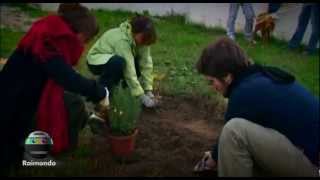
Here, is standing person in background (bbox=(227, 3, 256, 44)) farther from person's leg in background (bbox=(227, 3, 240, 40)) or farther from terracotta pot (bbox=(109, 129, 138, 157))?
terracotta pot (bbox=(109, 129, 138, 157))

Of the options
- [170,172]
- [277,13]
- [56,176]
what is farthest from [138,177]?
[277,13]

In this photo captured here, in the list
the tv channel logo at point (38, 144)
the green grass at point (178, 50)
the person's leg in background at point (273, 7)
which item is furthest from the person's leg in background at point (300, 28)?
the tv channel logo at point (38, 144)

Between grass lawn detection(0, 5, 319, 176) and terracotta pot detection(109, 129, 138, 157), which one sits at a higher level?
grass lawn detection(0, 5, 319, 176)

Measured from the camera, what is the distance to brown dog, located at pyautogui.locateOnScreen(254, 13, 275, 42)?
15.8 ft

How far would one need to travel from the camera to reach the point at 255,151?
119 inches

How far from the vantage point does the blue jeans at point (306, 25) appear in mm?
5414

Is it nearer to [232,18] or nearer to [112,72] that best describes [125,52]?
[112,72]

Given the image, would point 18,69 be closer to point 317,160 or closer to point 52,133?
point 52,133

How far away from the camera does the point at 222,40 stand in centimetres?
321

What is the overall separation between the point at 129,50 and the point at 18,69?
97 centimetres

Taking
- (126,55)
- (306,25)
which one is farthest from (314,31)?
(126,55)

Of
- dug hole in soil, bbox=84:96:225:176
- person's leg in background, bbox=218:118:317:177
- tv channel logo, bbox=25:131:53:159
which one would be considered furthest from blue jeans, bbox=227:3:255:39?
tv channel logo, bbox=25:131:53:159

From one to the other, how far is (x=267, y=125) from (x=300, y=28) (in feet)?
8.40

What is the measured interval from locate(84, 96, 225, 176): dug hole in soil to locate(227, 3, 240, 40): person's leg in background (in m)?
0.58
